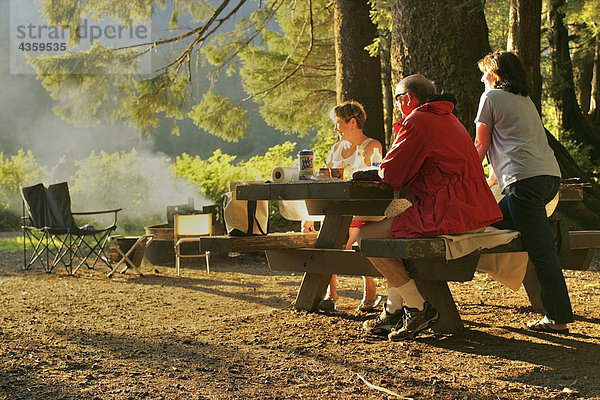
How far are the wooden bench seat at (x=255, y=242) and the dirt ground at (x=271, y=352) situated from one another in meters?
0.42

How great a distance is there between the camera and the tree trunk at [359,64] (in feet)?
30.1

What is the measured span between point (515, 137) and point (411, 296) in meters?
0.99

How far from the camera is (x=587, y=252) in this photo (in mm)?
4676

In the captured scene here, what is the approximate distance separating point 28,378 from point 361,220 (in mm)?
2243

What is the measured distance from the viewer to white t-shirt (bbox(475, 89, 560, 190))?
13.5 feet


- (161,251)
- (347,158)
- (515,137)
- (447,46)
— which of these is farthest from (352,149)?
(161,251)

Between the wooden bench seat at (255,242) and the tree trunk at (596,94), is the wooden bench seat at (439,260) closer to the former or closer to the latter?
the wooden bench seat at (255,242)

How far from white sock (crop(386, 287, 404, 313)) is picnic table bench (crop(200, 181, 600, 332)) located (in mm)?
131

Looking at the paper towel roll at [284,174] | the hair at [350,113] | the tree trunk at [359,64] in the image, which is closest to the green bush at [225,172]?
the tree trunk at [359,64]

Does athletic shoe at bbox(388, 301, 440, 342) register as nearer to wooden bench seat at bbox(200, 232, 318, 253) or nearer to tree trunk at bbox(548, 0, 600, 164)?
wooden bench seat at bbox(200, 232, 318, 253)

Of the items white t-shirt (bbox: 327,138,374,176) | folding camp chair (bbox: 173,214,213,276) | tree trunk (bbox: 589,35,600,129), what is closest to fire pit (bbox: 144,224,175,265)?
folding camp chair (bbox: 173,214,213,276)

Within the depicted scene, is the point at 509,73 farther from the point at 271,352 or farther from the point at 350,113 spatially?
the point at 271,352

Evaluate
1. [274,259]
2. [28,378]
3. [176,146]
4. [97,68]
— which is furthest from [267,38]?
[176,146]

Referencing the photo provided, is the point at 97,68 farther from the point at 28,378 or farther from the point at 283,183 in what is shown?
the point at 28,378
